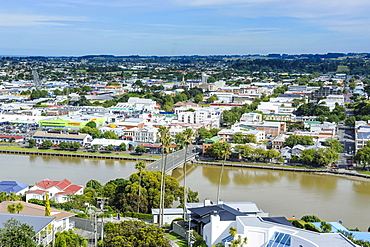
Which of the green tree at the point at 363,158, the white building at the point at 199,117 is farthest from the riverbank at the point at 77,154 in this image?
the green tree at the point at 363,158

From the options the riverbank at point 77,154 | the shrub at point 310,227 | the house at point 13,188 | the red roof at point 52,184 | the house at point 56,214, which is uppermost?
the house at point 56,214

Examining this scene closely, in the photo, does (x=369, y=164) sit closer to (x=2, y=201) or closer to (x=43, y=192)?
(x=43, y=192)

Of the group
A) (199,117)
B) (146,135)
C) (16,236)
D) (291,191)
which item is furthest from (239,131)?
(16,236)

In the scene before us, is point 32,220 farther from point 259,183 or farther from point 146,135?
point 146,135

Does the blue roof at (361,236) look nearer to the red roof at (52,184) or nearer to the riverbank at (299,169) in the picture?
the red roof at (52,184)

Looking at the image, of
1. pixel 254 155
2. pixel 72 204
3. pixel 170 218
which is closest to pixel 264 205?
pixel 170 218
